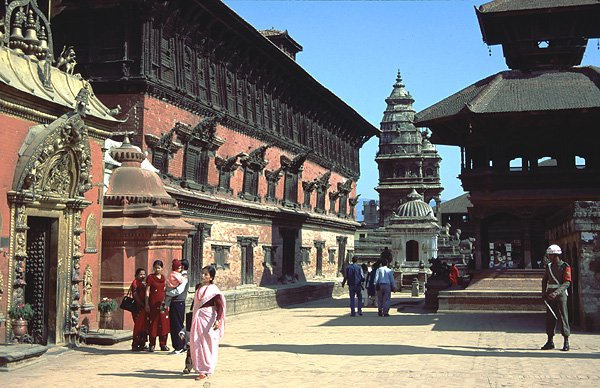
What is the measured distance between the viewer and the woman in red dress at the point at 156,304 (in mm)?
14406

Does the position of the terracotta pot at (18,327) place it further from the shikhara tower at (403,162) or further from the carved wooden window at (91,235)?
the shikhara tower at (403,162)

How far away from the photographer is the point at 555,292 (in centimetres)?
1455

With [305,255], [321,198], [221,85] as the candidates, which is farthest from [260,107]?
[321,198]

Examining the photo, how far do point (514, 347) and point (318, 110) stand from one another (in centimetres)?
2868

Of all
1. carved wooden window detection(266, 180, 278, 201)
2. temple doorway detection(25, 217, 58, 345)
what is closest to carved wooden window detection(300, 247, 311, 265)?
carved wooden window detection(266, 180, 278, 201)

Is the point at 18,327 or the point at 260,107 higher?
the point at 260,107

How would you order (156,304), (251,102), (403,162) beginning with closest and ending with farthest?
(156,304)
(251,102)
(403,162)

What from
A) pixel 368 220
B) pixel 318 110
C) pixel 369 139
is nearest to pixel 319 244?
pixel 318 110

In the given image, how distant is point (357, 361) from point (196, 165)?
14.8 metres

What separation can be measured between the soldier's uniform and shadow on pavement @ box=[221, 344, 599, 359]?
654mm

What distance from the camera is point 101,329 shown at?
15.8 metres

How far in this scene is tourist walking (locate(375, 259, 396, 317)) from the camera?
2381cm

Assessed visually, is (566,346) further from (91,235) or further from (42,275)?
(42,275)

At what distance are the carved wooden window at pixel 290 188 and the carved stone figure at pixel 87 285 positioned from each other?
21.4 metres
